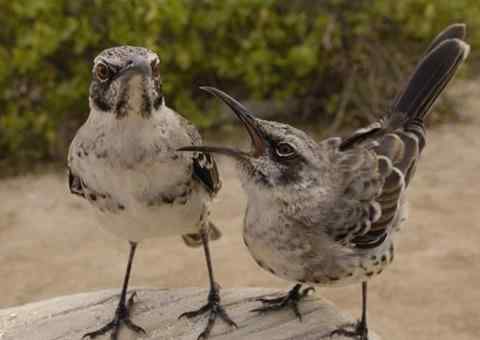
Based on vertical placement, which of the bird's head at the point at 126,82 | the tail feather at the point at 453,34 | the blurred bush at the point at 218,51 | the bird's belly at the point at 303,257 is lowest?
the bird's belly at the point at 303,257

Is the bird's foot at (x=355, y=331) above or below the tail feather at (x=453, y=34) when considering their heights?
below

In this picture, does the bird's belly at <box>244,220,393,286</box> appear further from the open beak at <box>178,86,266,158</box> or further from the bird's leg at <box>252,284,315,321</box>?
the bird's leg at <box>252,284,315,321</box>

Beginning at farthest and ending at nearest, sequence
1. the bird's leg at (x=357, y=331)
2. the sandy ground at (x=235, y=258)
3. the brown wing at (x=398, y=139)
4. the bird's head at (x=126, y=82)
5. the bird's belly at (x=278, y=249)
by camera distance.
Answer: the sandy ground at (x=235, y=258) → the bird's leg at (x=357, y=331) → the brown wing at (x=398, y=139) → the bird's belly at (x=278, y=249) → the bird's head at (x=126, y=82)

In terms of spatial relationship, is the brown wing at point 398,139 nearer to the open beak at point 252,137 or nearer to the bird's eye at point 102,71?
the open beak at point 252,137

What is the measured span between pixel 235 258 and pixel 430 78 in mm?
3474

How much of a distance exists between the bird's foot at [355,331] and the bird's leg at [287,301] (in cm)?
24

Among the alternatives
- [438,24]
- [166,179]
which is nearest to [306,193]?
[166,179]

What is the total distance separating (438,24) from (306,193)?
667 cm

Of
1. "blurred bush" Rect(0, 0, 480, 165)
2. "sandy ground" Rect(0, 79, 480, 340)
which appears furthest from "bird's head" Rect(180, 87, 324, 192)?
"blurred bush" Rect(0, 0, 480, 165)

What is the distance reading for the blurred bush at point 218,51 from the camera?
8.41 m

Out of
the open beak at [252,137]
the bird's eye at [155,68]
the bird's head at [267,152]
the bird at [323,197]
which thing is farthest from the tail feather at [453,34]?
the bird's eye at [155,68]

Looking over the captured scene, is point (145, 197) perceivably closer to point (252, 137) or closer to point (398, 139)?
point (252, 137)

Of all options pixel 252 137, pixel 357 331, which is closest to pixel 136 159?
pixel 252 137

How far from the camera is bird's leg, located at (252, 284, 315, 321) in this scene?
4203mm
